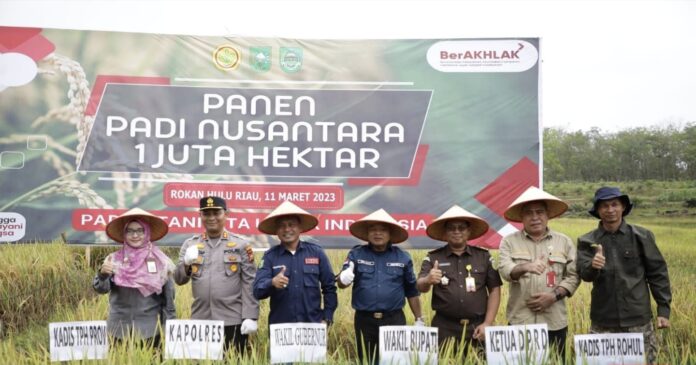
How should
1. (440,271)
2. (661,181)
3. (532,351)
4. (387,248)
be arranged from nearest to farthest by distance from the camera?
(532,351) < (440,271) < (387,248) < (661,181)

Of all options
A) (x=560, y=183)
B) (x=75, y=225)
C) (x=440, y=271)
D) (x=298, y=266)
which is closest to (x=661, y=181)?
(x=560, y=183)

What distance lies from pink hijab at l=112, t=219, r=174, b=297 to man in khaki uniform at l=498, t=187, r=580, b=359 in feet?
7.75

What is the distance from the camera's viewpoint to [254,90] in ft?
20.1

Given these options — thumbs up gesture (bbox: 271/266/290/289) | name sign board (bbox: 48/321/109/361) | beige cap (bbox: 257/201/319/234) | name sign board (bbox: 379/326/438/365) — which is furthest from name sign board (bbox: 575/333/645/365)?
name sign board (bbox: 48/321/109/361)

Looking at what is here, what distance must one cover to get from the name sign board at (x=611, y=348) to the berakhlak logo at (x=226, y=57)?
415 cm

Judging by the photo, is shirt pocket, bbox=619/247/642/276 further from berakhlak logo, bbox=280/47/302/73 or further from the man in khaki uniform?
berakhlak logo, bbox=280/47/302/73

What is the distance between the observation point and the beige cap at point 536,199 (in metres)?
4.24

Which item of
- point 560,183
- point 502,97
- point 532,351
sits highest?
point 502,97

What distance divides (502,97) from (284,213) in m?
2.90

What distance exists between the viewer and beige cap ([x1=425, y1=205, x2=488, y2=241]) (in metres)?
4.27

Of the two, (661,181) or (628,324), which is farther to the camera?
(661,181)

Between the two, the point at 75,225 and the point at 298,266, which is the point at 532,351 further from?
the point at 75,225

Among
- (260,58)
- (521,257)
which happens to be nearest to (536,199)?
(521,257)

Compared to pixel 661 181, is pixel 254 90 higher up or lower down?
higher up
